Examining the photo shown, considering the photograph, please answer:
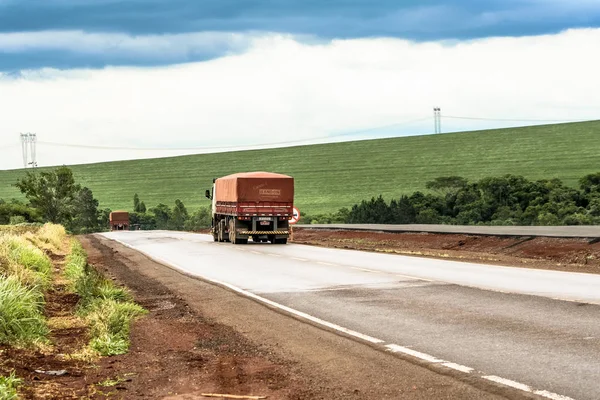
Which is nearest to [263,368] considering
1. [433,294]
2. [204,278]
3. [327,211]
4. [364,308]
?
[364,308]

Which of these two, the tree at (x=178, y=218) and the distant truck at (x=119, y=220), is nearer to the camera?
the distant truck at (x=119, y=220)

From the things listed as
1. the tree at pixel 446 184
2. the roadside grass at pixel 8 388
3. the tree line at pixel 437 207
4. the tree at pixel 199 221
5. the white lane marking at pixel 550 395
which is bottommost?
the tree at pixel 199 221

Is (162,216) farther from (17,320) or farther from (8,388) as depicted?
(8,388)

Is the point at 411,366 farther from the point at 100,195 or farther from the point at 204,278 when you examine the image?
the point at 100,195

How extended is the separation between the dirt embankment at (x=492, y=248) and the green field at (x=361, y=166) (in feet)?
184

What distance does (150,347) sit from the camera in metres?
10.6

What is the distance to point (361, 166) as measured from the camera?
142125mm

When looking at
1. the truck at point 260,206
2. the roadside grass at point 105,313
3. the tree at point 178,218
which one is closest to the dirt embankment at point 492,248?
the truck at point 260,206

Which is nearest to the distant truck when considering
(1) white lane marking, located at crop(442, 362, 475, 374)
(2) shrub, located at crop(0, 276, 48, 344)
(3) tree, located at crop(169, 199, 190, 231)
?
(3) tree, located at crop(169, 199, 190, 231)

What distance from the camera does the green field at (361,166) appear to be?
4579 inches

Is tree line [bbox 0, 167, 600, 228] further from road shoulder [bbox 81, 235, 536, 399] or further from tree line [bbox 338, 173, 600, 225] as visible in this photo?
road shoulder [bbox 81, 235, 536, 399]

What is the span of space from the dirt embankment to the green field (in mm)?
55988

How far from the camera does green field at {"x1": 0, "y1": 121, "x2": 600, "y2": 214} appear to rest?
382ft

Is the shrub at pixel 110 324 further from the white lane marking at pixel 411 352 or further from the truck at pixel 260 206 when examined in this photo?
the truck at pixel 260 206
